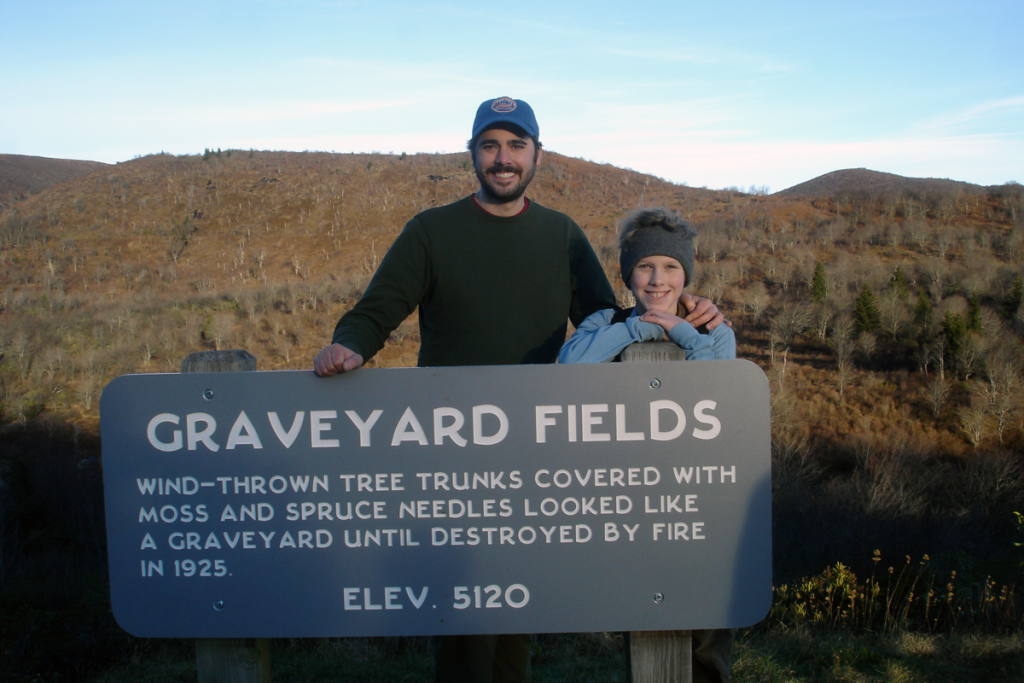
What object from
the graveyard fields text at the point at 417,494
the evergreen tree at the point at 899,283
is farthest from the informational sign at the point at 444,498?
the evergreen tree at the point at 899,283

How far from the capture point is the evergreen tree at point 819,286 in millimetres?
45719

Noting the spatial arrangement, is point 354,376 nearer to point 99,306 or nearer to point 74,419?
point 74,419

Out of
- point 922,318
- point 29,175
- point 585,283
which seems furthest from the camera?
point 29,175

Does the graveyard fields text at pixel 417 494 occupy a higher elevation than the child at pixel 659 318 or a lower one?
lower

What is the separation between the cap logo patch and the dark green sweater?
337 millimetres

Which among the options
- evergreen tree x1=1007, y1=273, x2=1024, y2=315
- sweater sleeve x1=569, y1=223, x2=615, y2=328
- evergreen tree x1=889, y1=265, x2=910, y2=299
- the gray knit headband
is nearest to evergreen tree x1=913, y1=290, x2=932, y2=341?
evergreen tree x1=889, y1=265, x2=910, y2=299

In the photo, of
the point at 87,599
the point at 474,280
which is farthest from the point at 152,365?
the point at 474,280

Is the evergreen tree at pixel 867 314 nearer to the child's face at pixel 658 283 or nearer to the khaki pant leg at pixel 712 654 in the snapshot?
the child's face at pixel 658 283

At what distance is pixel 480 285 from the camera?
2.47 meters

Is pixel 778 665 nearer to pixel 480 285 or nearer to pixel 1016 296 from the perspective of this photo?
pixel 480 285

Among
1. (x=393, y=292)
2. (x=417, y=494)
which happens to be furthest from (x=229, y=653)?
(x=393, y=292)

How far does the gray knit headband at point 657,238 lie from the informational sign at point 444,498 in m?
0.61

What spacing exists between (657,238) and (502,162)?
0.61 meters

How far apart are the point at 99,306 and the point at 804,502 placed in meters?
48.8
